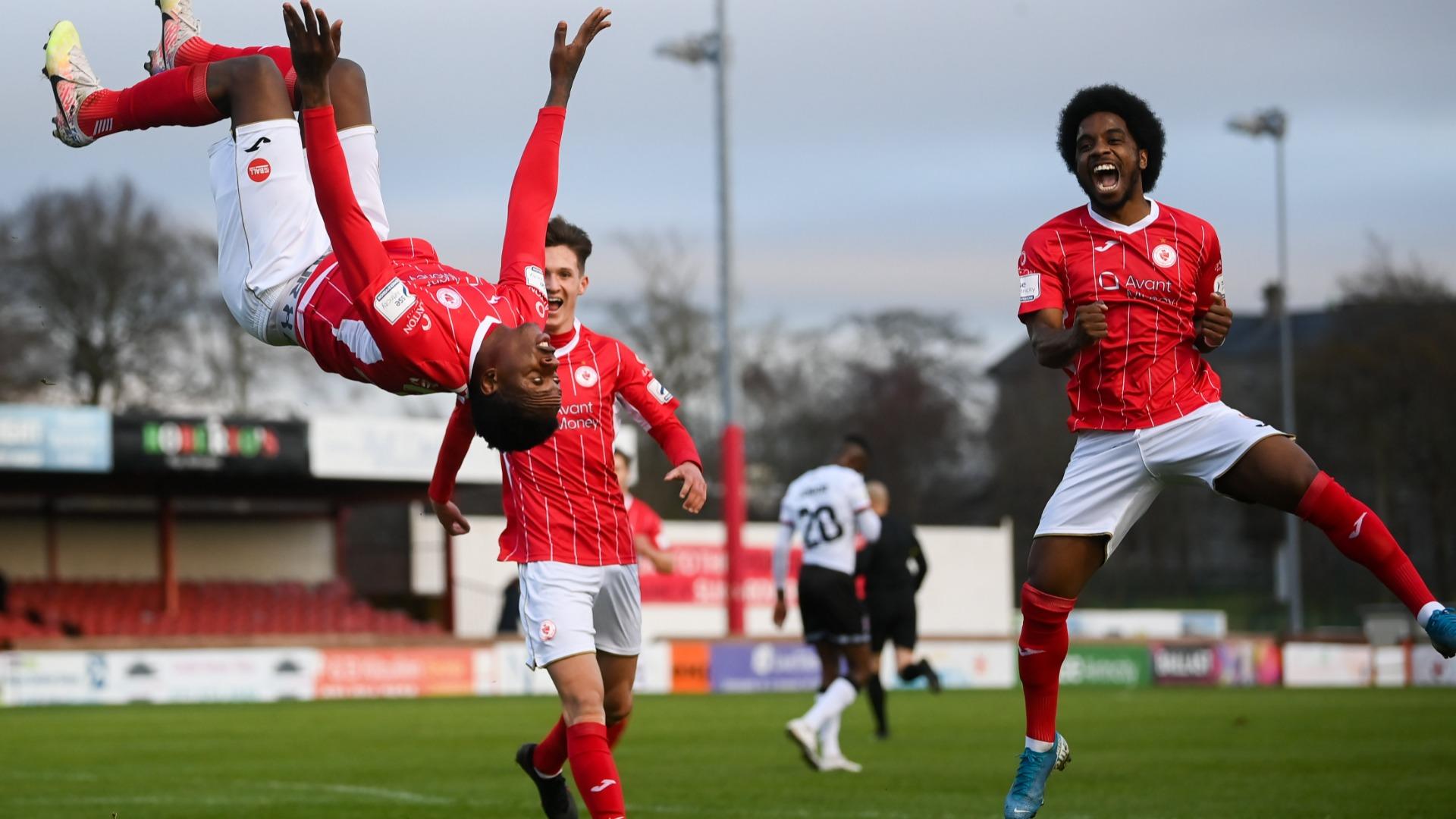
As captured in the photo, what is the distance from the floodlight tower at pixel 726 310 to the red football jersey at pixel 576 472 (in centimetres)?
2265

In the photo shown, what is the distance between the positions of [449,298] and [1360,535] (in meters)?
3.67

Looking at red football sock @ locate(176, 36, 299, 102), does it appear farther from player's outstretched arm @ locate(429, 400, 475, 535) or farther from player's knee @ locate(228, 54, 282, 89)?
player's outstretched arm @ locate(429, 400, 475, 535)

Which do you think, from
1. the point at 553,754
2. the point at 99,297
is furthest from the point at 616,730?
the point at 99,297

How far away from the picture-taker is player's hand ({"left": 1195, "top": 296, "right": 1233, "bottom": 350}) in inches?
279

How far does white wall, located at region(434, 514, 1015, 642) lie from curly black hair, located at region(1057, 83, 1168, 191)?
25370 millimetres

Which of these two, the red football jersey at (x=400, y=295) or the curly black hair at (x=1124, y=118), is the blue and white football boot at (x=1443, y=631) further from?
the red football jersey at (x=400, y=295)

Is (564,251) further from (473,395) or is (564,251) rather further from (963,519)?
(963,519)

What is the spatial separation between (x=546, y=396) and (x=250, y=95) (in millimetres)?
1835

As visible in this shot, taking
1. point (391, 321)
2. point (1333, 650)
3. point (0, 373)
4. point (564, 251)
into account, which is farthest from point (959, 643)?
point (391, 321)

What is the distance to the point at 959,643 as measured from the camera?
32062 millimetres

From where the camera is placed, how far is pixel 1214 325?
7.11m

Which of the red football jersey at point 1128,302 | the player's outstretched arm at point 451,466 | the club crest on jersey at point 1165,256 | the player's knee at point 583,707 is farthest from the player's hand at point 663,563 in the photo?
the club crest on jersey at point 1165,256

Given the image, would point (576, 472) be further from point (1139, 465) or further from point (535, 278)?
point (1139, 465)

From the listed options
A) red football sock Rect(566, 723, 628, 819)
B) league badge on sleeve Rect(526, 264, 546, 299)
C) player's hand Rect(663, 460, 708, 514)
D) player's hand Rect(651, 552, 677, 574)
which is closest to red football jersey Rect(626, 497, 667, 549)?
player's hand Rect(651, 552, 677, 574)
